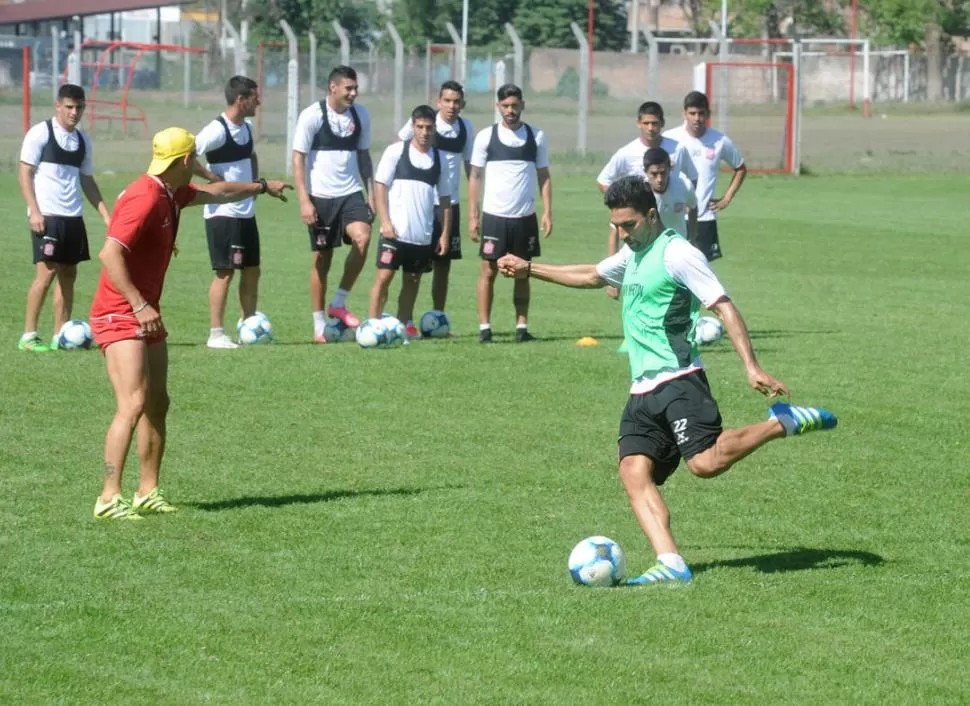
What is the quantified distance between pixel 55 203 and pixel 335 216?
8.25 feet

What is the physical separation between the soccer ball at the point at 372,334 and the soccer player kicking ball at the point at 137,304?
19.0ft

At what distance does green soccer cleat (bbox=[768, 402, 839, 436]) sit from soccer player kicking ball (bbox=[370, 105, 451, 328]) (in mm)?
7884

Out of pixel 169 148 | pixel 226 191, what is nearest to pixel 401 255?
pixel 226 191

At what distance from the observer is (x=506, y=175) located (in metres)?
15.0

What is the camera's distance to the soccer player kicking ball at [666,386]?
7.26 m

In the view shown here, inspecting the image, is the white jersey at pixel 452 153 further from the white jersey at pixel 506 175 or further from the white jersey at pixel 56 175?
the white jersey at pixel 56 175

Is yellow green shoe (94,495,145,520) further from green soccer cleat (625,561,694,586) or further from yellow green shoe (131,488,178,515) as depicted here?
green soccer cleat (625,561,694,586)

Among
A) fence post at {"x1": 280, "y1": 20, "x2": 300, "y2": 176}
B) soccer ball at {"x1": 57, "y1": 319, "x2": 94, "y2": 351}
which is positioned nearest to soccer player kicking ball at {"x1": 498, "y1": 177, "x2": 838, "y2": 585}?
soccer ball at {"x1": 57, "y1": 319, "x2": 94, "y2": 351}

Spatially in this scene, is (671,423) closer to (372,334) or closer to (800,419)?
(800,419)

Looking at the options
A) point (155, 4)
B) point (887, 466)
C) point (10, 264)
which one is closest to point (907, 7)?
point (155, 4)

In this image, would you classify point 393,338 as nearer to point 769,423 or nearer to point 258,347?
point 258,347

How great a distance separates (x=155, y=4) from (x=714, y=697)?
190 feet

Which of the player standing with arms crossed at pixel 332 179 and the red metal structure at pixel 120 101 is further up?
the red metal structure at pixel 120 101

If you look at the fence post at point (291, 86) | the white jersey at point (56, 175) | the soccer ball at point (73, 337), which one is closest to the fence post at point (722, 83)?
the fence post at point (291, 86)
